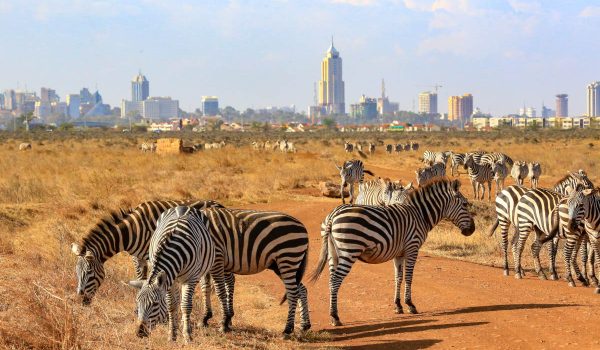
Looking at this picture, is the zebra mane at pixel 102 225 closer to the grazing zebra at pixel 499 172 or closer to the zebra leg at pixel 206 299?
the zebra leg at pixel 206 299

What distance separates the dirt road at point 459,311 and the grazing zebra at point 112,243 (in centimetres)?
255

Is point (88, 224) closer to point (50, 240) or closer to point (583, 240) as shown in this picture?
point (50, 240)

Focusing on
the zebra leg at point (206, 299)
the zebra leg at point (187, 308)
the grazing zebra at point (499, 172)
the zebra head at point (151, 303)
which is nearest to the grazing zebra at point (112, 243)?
the zebra leg at point (206, 299)

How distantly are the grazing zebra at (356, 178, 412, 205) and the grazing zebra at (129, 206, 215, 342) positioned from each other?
7.97 meters

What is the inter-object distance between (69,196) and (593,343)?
18.8 m

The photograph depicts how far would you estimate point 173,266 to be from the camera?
885cm

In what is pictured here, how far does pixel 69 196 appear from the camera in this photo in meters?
25.7

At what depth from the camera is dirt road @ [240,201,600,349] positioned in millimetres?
10336

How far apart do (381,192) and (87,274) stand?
9.79 metres

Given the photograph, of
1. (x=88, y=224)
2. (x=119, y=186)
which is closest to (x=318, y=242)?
(x=88, y=224)

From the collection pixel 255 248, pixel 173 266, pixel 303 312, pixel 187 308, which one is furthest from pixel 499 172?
pixel 173 266

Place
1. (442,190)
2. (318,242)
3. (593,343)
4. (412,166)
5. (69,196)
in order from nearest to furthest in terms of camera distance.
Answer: (593,343) < (442,190) < (318,242) < (69,196) < (412,166)

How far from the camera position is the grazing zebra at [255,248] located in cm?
1030

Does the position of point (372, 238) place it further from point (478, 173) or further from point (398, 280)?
point (478, 173)
